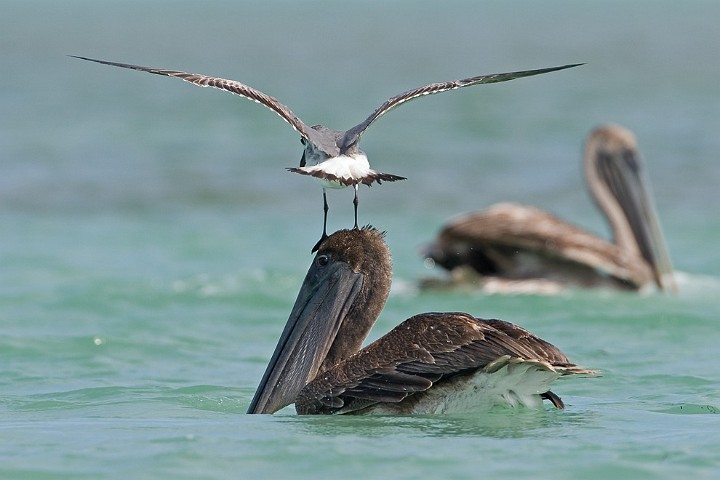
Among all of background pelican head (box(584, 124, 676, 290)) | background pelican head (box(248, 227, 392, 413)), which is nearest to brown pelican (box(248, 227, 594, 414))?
background pelican head (box(248, 227, 392, 413))

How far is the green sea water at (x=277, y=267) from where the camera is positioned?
213 inches

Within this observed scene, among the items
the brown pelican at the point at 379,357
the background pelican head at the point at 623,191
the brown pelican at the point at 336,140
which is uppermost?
the background pelican head at the point at 623,191

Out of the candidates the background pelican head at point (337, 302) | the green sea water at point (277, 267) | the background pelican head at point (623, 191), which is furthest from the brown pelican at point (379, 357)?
the background pelican head at point (623, 191)

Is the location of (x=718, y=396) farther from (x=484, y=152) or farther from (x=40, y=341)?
(x=484, y=152)

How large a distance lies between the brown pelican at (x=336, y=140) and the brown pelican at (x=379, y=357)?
242mm

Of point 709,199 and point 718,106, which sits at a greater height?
point 718,106

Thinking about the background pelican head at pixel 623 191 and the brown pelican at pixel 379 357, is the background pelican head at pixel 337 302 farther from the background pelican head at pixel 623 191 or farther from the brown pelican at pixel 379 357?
the background pelican head at pixel 623 191

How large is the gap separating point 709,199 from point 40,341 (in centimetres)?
980

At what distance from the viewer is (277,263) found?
1239 cm

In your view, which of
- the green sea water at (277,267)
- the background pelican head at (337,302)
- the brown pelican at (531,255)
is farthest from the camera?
the brown pelican at (531,255)

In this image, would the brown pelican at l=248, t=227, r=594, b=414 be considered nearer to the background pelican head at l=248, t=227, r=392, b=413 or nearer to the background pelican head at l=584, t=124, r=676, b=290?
the background pelican head at l=248, t=227, r=392, b=413

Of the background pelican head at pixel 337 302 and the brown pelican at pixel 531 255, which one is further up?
the brown pelican at pixel 531 255

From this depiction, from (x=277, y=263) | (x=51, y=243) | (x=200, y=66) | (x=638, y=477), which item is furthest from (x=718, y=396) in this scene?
(x=200, y=66)

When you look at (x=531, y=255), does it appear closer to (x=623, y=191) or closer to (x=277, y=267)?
(x=623, y=191)
